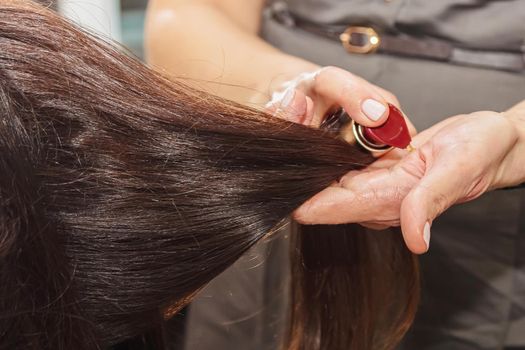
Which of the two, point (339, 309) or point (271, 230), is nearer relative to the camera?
point (271, 230)

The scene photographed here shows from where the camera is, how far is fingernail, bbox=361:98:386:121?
78 cm

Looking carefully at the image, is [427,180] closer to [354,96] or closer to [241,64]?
[354,96]

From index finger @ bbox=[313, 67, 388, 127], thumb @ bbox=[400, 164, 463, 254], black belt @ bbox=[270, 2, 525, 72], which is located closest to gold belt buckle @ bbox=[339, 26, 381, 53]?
black belt @ bbox=[270, 2, 525, 72]

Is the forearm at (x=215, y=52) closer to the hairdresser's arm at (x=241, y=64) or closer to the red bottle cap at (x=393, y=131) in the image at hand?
the hairdresser's arm at (x=241, y=64)

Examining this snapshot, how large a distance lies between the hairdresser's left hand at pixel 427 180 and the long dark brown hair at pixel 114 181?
3 centimetres

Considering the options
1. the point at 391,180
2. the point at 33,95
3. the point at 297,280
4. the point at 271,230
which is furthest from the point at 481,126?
the point at 33,95

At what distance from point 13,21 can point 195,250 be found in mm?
275

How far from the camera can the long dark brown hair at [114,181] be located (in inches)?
25.4

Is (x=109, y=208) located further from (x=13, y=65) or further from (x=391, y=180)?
(x=391, y=180)

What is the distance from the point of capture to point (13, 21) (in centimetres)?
67

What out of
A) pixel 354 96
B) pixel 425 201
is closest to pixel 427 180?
pixel 425 201

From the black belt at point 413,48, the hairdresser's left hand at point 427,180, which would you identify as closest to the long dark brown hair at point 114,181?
the hairdresser's left hand at point 427,180

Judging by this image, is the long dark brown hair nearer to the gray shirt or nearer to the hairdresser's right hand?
the hairdresser's right hand

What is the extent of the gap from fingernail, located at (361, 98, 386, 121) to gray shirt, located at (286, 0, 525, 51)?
287 mm
